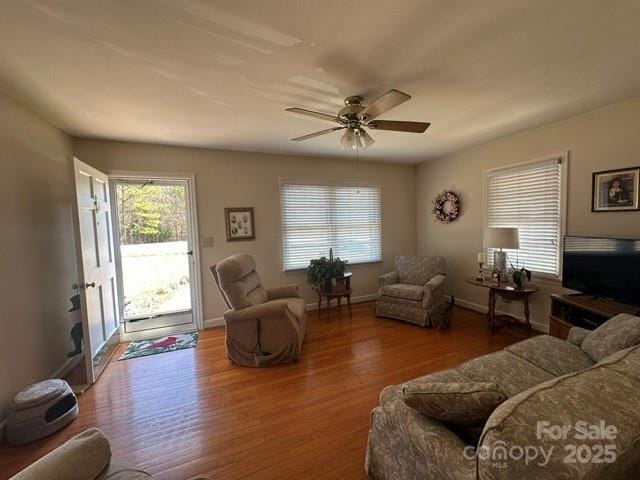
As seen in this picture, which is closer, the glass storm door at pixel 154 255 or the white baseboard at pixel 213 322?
the glass storm door at pixel 154 255

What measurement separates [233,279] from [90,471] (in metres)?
2.00

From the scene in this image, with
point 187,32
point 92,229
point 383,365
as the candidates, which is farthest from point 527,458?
point 92,229

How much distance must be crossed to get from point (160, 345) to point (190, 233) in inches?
55.9

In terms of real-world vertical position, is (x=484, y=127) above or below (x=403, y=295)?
above

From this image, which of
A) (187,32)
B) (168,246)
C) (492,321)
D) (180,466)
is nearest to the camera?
(187,32)

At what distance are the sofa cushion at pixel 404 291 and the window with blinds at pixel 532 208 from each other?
1.20 meters

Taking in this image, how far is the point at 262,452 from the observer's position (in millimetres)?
1782

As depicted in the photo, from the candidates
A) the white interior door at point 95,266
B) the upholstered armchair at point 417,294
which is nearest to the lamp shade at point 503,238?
the upholstered armchair at point 417,294

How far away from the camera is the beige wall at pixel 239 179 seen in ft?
11.5

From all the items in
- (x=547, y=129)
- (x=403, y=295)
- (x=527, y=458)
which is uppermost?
(x=547, y=129)

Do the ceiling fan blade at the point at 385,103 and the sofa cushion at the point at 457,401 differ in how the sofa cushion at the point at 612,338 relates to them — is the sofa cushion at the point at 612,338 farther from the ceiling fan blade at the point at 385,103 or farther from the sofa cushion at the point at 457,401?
the ceiling fan blade at the point at 385,103

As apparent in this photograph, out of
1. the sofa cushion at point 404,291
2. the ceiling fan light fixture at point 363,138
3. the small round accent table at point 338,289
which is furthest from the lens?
the small round accent table at point 338,289

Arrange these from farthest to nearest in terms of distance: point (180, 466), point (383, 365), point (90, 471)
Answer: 1. point (383, 365)
2. point (180, 466)
3. point (90, 471)

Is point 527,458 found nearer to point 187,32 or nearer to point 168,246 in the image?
point 187,32
